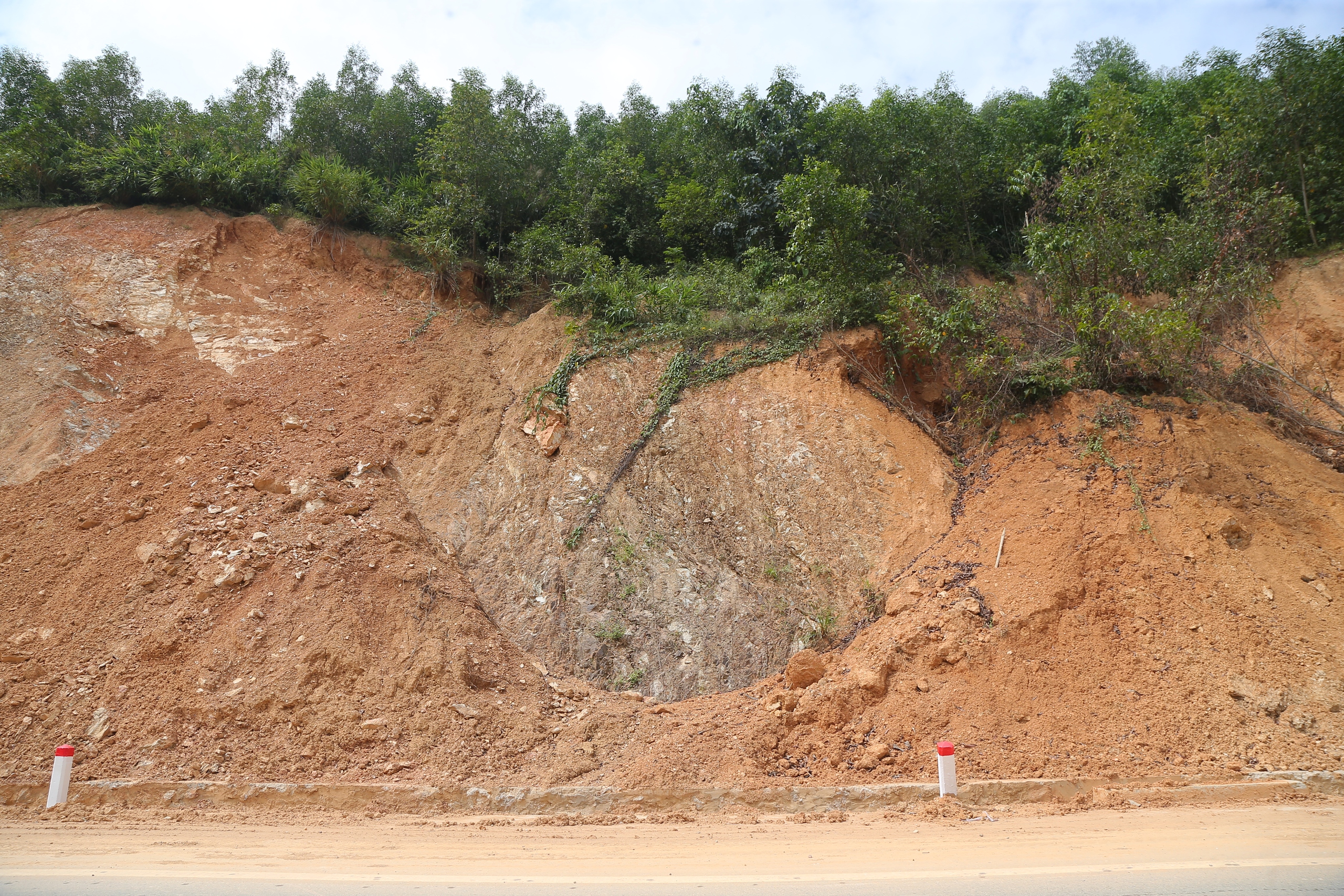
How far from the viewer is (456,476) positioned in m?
11.4

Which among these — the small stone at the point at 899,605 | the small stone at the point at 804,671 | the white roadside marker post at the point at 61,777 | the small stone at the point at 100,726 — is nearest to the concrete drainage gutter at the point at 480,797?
the white roadside marker post at the point at 61,777

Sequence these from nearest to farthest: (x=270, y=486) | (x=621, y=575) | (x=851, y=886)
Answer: (x=851, y=886) < (x=621, y=575) < (x=270, y=486)

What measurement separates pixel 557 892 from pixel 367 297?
45.4 feet

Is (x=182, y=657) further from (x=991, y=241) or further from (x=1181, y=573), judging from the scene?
(x=991, y=241)

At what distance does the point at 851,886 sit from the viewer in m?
4.52

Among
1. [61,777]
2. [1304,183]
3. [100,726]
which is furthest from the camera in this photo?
[1304,183]

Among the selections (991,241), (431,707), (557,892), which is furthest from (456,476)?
(991,241)

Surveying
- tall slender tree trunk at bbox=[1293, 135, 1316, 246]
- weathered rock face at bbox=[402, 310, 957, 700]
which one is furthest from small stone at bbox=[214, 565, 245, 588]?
tall slender tree trunk at bbox=[1293, 135, 1316, 246]

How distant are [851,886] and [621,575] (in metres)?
5.60

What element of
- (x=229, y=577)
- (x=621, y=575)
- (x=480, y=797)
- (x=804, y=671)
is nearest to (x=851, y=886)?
(x=804, y=671)

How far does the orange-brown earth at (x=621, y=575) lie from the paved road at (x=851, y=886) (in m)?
2.13

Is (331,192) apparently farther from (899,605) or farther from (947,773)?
(947,773)

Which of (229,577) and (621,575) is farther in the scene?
(621,575)

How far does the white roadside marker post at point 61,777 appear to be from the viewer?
21.7ft
